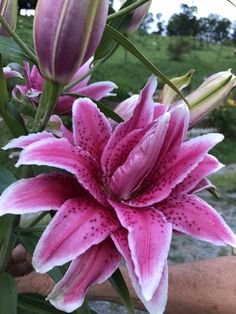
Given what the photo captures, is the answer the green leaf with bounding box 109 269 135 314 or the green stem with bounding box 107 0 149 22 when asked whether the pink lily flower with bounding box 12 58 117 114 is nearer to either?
the green stem with bounding box 107 0 149 22

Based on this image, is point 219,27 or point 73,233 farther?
point 219,27

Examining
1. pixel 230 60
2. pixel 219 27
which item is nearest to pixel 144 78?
pixel 230 60

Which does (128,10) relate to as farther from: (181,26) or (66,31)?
(181,26)

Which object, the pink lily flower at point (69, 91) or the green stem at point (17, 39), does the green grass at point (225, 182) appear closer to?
the pink lily flower at point (69, 91)

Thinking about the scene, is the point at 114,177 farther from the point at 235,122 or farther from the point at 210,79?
the point at 235,122

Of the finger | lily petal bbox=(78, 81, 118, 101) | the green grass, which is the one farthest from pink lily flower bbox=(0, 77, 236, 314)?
the green grass

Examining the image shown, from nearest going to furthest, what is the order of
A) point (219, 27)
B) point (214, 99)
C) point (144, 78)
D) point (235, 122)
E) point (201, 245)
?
point (214, 99), point (201, 245), point (235, 122), point (144, 78), point (219, 27)

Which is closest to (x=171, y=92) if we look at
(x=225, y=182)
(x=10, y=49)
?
(x=10, y=49)

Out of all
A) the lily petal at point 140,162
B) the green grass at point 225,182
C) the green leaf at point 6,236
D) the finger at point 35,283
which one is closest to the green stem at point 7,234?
the green leaf at point 6,236
